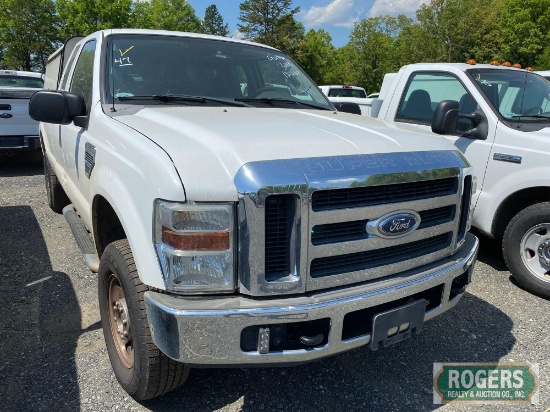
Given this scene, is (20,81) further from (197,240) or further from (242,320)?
(242,320)

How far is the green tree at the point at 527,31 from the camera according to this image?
3497cm

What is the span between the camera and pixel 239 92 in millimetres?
3451

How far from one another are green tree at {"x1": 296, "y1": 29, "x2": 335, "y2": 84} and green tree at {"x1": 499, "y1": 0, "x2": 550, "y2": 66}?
1803 centimetres

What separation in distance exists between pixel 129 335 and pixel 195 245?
91 centimetres

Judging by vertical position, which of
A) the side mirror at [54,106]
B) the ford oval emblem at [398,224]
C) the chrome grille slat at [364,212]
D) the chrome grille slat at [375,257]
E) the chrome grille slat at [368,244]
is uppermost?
the side mirror at [54,106]

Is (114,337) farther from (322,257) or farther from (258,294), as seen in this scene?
(322,257)

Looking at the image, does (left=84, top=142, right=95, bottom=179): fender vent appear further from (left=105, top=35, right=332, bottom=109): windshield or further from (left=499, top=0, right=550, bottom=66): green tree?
(left=499, top=0, right=550, bottom=66): green tree

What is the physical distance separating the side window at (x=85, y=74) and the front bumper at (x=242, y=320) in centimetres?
186

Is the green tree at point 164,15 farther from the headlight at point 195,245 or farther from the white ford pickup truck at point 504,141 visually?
the headlight at point 195,245

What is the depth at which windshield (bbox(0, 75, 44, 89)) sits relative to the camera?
9.95 meters

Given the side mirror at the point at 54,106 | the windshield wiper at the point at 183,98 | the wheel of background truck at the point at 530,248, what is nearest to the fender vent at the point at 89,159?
the side mirror at the point at 54,106

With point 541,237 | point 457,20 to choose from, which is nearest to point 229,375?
point 541,237

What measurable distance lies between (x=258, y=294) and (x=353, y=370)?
133 cm

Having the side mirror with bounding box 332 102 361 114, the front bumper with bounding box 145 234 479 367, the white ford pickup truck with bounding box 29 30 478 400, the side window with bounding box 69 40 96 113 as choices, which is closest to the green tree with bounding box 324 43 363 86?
the side mirror with bounding box 332 102 361 114
